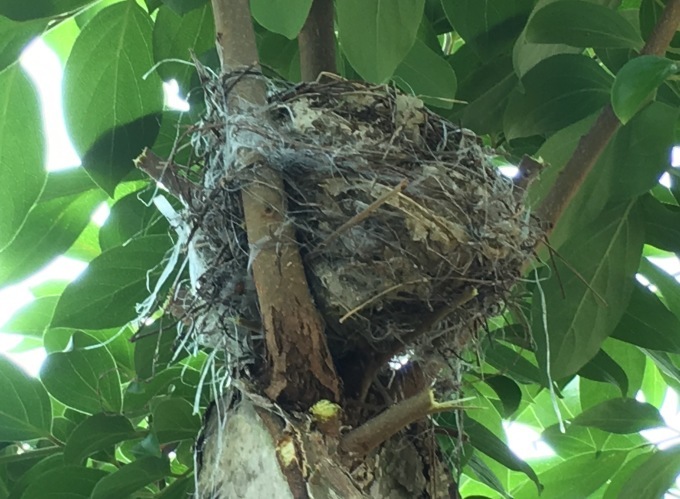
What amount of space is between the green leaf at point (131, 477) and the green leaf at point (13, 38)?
497 millimetres

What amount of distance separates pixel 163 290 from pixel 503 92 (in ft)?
1.67

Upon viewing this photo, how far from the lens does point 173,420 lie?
0.98 meters

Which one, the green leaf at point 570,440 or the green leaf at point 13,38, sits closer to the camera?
the green leaf at point 13,38

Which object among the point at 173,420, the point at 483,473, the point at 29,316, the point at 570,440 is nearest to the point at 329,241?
the point at 173,420

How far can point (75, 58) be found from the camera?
3.32 ft

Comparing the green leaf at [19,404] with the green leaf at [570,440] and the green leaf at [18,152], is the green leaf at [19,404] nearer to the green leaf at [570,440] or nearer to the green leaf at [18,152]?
the green leaf at [18,152]

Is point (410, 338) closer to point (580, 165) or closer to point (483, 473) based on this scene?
point (580, 165)

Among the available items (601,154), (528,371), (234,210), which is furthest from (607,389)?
(234,210)

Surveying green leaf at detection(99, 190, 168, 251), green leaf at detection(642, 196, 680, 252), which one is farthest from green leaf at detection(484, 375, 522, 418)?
green leaf at detection(99, 190, 168, 251)

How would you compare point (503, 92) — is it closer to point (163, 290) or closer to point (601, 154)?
point (601, 154)

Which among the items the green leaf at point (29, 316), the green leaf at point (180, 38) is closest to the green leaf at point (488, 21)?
the green leaf at point (180, 38)

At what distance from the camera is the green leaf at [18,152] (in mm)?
955

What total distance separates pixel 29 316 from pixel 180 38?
606 mm

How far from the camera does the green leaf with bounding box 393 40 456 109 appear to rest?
97 cm
